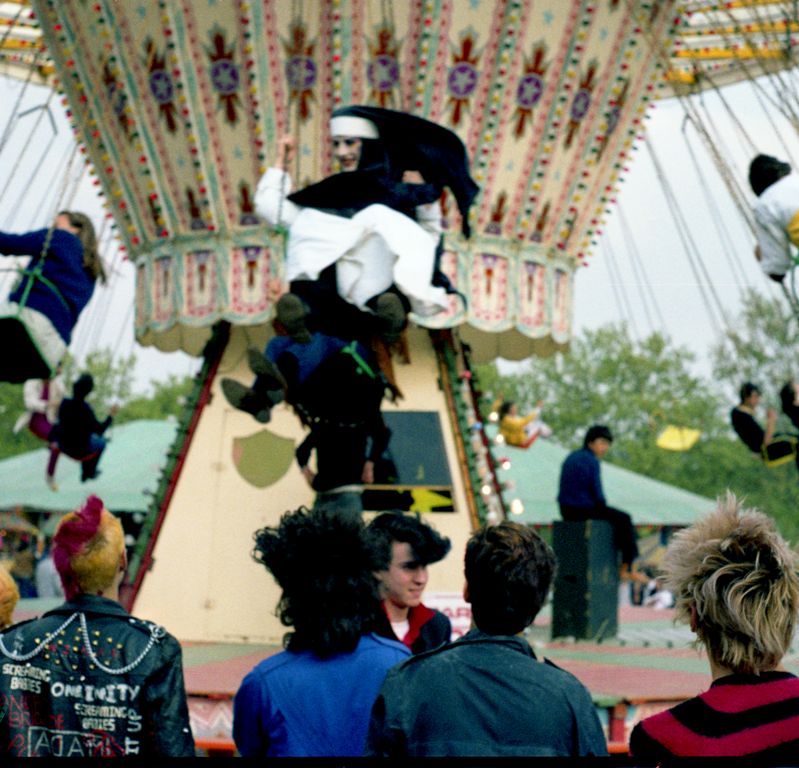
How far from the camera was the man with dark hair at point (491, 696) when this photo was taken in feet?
8.30

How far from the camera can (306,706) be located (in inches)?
114

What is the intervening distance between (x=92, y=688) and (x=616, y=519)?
7.04 metres

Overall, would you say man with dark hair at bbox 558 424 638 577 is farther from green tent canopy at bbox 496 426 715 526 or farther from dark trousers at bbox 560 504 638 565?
green tent canopy at bbox 496 426 715 526

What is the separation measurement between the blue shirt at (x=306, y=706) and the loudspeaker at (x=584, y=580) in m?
6.35

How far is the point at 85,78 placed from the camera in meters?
9.63

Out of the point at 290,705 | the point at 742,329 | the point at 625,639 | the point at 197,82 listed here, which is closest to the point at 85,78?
the point at 197,82

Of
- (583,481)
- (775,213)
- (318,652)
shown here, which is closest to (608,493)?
(583,481)

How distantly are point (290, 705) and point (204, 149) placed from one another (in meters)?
6.87

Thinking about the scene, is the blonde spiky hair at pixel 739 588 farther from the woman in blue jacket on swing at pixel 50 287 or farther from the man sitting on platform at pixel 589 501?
the man sitting on platform at pixel 589 501

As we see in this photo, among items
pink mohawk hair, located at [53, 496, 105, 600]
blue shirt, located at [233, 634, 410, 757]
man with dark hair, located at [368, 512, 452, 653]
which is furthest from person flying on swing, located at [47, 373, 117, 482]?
blue shirt, located at [233, 634, 410, 757]

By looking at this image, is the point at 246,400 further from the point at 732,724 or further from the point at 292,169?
the point at 732,724

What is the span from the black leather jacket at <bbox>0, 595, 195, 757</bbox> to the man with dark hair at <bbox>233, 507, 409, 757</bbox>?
18cm

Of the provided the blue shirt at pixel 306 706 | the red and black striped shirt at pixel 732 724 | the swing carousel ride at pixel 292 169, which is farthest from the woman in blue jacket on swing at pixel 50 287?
the red and black striped shirt at pixel 732 724

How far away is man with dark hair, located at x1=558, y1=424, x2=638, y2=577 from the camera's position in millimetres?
9656
